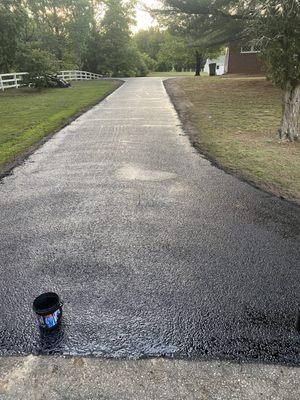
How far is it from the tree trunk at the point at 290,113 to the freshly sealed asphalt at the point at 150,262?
2.88 metres

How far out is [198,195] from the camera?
489 centimetres

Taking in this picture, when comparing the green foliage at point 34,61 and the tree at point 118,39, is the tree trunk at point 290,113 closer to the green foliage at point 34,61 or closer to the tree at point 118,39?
the green foliage at point 34,61

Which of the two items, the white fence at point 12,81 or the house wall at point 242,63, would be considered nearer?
the white fence at point 12,81

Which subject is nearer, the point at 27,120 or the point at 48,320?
the point at 48,320

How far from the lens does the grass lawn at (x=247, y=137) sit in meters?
5.57

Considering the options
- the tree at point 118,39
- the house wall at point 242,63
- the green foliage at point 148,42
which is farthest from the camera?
the green foliage at point 148,42

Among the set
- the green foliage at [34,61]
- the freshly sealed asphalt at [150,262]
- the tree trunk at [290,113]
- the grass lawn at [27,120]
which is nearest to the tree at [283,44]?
the tree trunk at [290,113]

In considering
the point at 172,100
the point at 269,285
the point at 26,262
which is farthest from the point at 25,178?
the point at 172,100

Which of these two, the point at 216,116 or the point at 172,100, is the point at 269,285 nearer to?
the point at 216,116

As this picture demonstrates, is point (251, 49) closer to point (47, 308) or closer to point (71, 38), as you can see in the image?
point (47, 308)

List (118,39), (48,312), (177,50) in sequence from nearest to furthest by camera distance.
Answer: (48,312)
(177,50)
(118,39)

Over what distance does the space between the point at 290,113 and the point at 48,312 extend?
23.5ft

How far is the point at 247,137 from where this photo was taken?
8.23m

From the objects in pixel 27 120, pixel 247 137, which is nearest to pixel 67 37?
pixel 27 120
